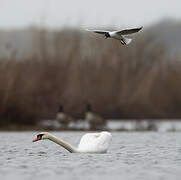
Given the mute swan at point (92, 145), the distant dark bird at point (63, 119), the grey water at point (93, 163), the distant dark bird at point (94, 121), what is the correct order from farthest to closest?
the distant dark bird at point (63, 119), the distant dark bird at point (94, 121), the mute swan at point (92, 145), the grey water at point (93, 163)

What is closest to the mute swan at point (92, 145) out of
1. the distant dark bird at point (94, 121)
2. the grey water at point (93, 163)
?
the grey water at point (93, 163)

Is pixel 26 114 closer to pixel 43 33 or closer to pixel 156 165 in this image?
pixel 43 33

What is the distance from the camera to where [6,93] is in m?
26.8

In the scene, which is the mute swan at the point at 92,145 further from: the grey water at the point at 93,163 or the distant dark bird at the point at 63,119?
the distant dark bird at the point at 63,119

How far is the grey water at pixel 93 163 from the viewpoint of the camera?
11828 mm

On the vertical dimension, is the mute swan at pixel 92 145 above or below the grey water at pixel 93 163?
above

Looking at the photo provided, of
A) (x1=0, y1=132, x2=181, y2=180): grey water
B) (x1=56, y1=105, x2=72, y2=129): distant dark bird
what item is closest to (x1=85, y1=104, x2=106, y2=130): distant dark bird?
(x1=56, y1=105, x2=72, y2=129): distant dark bird

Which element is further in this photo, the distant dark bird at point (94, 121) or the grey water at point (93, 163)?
the distant dark bird at point (94, 121)

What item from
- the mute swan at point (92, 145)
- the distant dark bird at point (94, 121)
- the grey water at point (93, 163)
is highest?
the distant dark bird at point (94, 121)

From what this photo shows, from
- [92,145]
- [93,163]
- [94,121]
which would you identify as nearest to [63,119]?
[94,121]

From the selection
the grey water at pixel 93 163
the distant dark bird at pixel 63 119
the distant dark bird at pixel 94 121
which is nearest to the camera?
the grey water at pixel 93 163

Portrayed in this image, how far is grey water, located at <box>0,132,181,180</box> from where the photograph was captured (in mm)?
11828

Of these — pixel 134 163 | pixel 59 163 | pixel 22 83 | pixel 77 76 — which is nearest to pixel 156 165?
pixel 134 163

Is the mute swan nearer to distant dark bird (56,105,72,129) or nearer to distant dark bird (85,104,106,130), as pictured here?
distant dark bird (85,104,106,130)
